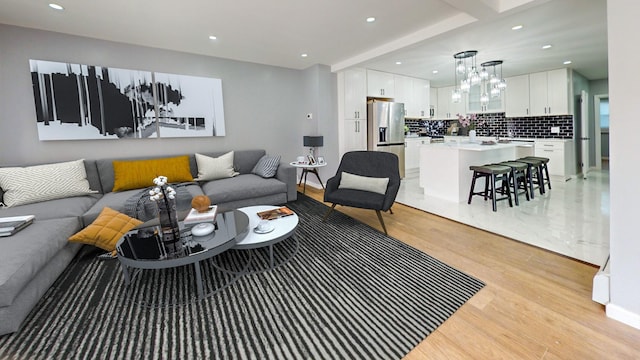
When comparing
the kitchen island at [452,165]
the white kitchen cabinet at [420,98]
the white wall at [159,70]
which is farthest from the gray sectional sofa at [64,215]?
the white kitchen cabinet at [420,98]

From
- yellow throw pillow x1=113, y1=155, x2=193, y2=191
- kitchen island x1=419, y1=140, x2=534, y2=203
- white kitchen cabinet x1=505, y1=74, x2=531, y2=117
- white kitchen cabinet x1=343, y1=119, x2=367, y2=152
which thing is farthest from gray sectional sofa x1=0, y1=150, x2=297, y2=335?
white kitchen cabinet x1=505, y1=74, x2=531, y2=117

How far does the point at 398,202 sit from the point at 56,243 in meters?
3.91

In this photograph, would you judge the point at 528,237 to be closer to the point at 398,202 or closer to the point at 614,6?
the point at 398,202

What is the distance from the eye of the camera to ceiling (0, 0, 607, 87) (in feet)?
9.14

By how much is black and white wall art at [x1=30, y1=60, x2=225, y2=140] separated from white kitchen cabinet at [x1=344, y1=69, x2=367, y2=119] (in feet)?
7.59

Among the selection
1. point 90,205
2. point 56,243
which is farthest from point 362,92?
point 56,243

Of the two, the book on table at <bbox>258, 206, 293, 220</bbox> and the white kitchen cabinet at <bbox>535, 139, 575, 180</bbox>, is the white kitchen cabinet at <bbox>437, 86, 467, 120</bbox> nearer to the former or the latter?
the white kitchen cabinet at <bbox>535, 139, 575, 180</bbox>

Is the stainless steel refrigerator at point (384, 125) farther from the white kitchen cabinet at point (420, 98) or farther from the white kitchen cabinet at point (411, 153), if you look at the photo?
the white kitchen cabinet at point (420, 98)

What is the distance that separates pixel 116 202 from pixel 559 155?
7634mm

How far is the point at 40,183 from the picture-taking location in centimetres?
296

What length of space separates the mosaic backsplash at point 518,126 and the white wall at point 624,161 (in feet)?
18.7

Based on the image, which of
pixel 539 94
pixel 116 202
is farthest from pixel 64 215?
pixel 539 94

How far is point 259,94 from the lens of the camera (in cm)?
497

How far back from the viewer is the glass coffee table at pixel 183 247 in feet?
5.96
